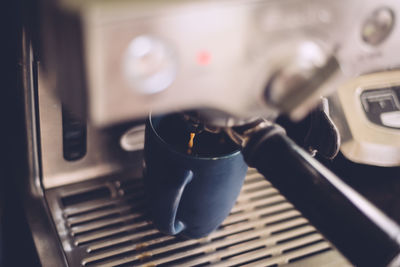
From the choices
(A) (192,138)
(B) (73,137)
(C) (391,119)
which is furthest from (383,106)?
(B) (73,137)

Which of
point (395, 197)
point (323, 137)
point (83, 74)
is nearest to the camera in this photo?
point (83, 74)

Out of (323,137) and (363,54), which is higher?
(363,54)

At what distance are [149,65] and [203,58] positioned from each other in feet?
0.10

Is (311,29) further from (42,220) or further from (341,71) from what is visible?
(42,220)

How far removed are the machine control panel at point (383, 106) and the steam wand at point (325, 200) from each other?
22cm

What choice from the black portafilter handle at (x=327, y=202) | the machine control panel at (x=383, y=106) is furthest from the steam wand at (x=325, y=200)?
the machine control panel at (x=383, y=106)

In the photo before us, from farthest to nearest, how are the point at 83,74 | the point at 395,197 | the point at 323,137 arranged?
the point at 395,197 → the point at 323,137 → the point at 83,74

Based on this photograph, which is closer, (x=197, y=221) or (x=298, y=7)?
(x=298, y=7)

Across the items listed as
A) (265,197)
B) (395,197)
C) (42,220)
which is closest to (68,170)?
(42,220)

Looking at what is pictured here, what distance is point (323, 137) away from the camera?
1.34ft

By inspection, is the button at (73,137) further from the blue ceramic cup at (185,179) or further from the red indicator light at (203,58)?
the red indicator light at (203,58)

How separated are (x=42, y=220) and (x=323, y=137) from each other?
0.29 metres

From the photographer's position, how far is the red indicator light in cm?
24

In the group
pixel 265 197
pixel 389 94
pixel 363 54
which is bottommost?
pixel 265 197
